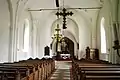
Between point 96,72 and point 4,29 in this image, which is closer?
point 96,72

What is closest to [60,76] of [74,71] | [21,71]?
[74,71]

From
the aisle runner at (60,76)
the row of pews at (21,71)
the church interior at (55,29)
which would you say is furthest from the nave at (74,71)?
the church interior at (55,29)

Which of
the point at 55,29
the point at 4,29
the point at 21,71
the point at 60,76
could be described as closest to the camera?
the point at 21,71

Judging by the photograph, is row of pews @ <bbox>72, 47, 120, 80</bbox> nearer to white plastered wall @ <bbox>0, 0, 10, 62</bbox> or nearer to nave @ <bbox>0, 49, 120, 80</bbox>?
nave @ <bbox>0, 49, 120, 80</bbox>

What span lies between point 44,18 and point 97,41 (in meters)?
5.86

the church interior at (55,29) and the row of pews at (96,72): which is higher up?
the church interior at (55,29)

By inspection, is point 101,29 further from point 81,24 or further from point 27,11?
point 27,11

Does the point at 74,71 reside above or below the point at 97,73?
below

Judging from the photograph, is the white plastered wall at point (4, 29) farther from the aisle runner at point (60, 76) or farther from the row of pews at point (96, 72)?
the row of pews at point (96, 72)

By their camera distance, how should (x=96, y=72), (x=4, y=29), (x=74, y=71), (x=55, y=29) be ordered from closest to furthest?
(x=96, y=72), (x=74, y=71), (x=4, y=29), (x=55, y=29)

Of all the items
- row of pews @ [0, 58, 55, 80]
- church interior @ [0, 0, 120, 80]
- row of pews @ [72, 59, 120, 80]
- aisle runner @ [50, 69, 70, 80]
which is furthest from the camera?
church interior @ [0, 0, 120, 80]

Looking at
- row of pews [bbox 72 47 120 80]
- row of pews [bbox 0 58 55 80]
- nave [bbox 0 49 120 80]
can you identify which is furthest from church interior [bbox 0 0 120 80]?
row of pews [bbox 72 47 120 80]

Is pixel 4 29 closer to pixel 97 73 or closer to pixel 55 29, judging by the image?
pixel 55 29

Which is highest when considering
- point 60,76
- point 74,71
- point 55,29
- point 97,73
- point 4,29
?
point 55,29
